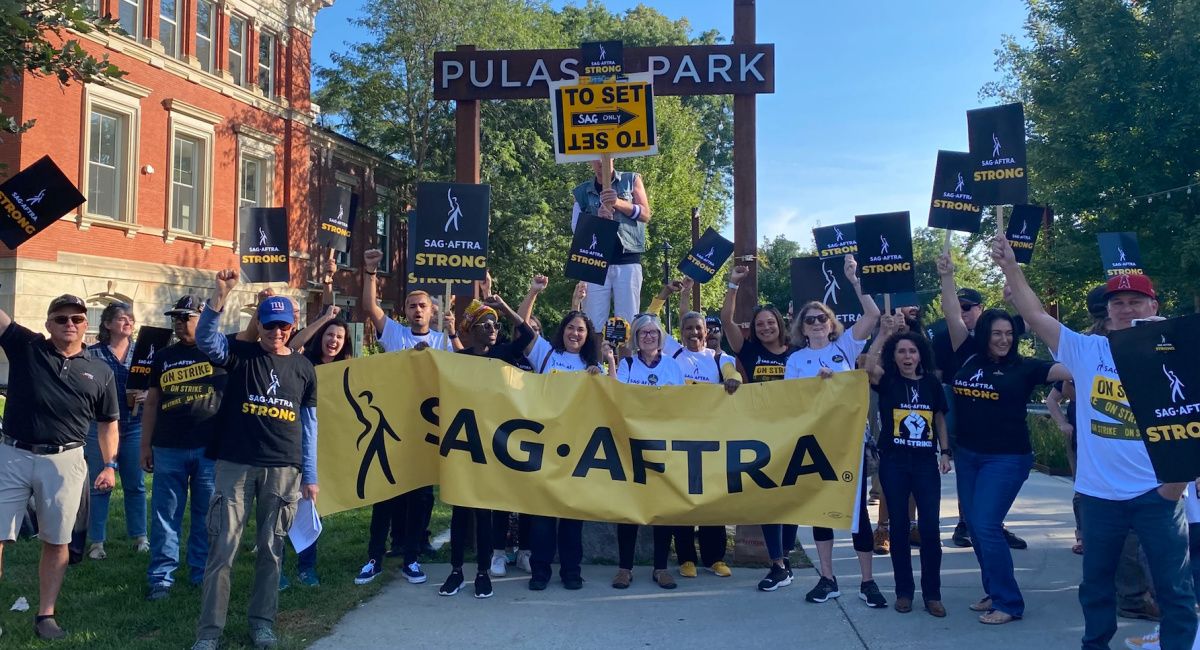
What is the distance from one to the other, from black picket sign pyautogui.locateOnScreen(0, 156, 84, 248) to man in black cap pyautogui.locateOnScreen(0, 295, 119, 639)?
103 cm

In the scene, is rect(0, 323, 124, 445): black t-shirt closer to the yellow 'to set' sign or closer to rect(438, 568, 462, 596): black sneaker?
rect(438, 568, 462, 596): black sneaker

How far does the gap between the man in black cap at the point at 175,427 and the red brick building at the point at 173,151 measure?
1322cm

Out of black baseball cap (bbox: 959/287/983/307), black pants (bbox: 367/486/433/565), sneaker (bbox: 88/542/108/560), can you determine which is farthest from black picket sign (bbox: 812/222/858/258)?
sneaker (bbox: 88/542/108/560)

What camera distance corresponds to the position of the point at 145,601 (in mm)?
5941

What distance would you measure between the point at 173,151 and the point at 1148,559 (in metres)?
24.2

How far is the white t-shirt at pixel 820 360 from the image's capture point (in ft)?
20.9

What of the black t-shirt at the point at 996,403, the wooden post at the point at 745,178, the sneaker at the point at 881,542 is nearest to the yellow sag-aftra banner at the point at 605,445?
the black t-shirt at the point at 996,403

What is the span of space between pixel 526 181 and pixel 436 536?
22664mm

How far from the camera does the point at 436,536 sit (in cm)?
818

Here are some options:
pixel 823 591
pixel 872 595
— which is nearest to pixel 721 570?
pixel 823 591

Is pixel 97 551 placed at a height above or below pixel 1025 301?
below

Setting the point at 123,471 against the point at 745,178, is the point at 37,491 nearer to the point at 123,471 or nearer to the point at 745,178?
the point at 123,471

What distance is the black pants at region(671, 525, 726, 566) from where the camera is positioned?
678 cm

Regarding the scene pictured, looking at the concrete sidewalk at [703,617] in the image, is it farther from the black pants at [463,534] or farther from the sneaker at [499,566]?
the black pants at [463,534]
